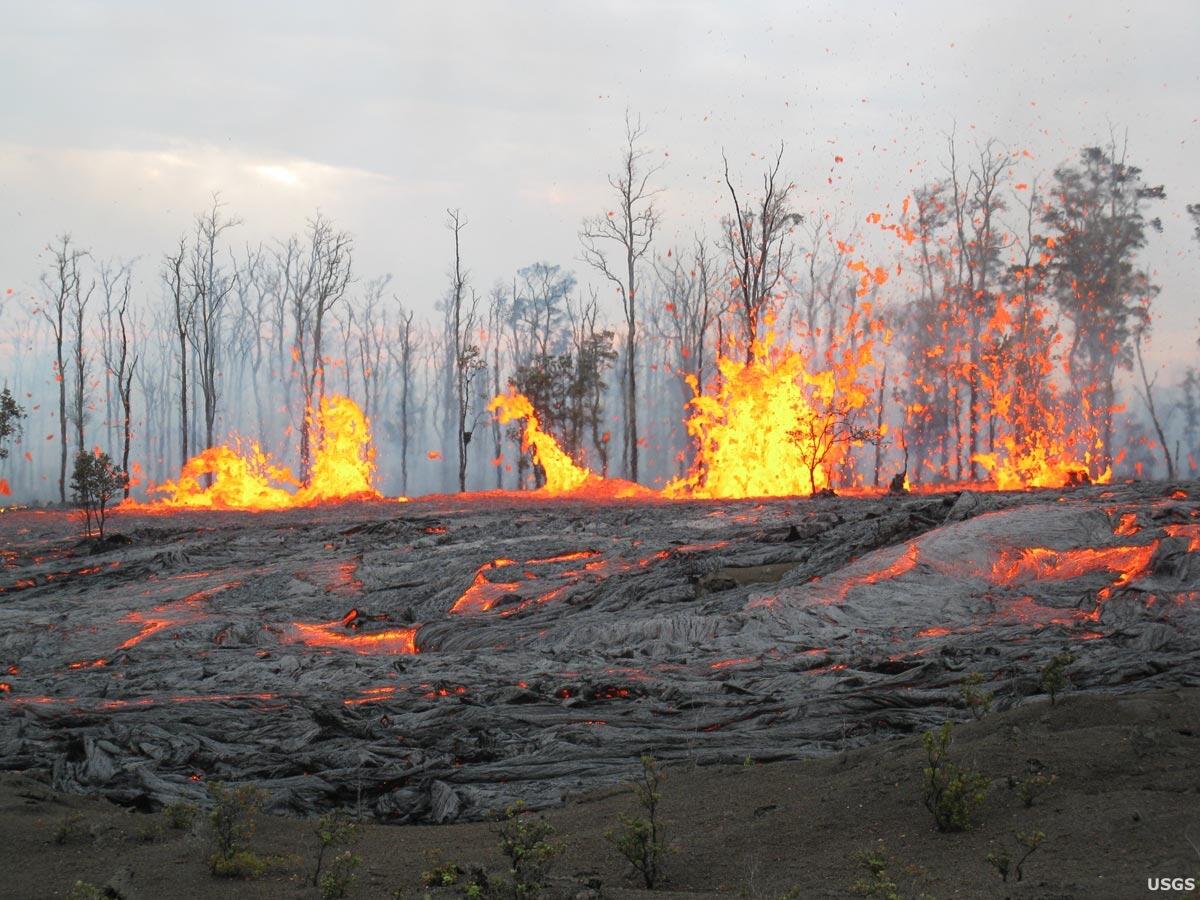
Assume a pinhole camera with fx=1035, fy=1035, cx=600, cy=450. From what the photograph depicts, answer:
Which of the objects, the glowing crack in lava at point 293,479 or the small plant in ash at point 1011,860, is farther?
the glowing crack in lava at point 293,479

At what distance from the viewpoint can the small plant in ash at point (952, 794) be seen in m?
4.41

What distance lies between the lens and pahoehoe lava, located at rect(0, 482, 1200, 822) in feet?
21.9

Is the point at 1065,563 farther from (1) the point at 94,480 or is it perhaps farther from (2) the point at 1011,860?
(1) the point at 94,480

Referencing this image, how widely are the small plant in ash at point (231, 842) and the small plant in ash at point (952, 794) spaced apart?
9.87 ft

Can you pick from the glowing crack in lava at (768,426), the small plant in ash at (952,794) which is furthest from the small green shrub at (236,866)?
the glowing crack in lava at (768,426)

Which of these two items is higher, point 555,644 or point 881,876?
point 881,876

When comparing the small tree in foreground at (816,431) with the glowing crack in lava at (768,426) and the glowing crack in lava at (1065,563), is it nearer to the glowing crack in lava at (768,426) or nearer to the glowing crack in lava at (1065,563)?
the glowing crack in lava at (768,426)

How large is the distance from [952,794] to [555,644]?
616 cm

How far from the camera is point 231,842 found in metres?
4.75

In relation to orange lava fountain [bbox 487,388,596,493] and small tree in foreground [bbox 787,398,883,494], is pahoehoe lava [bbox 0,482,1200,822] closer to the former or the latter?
small tree in foreground [bbox 787,398,883,494]

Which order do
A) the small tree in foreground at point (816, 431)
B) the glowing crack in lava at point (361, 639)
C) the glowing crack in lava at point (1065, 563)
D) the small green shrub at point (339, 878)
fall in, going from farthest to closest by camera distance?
the small tree in foreground at point (816, 431), the glowing crack in lava at point (361, 639), the glowing crack in lava at point (1065, 563), the small green shrub at point (339, 878)

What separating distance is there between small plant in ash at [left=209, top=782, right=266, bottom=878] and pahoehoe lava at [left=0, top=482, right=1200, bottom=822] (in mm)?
1134

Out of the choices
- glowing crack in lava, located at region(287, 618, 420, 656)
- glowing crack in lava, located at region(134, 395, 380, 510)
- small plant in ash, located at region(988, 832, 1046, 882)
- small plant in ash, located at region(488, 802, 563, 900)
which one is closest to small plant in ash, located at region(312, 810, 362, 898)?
small plant in ash, located at region(488, 802, 563, 900)

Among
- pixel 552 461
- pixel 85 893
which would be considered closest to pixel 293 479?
pixel 552 461
